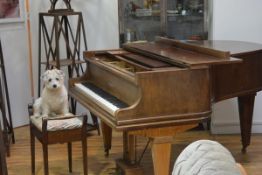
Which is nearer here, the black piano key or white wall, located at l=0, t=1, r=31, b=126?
the black piano key

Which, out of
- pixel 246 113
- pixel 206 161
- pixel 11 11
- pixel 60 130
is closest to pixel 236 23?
pixel 246 113

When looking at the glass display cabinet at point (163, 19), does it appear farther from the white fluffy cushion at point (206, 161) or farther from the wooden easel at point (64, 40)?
the white fluffy cushion at point (206, 161)

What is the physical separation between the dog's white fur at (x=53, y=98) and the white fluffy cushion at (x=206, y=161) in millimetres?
2320

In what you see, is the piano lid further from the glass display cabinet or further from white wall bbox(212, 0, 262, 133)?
the glass display cabinet

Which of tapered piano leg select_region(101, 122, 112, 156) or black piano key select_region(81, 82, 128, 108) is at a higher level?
black piano key select_region(81, 82, 128, 108)

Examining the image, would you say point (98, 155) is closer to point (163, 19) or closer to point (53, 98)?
point (53, 98)

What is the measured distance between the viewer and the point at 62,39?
479 centimetres

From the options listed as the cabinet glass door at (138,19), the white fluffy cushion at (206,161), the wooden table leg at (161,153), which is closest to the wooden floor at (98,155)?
the wooden table leg at (161,153)

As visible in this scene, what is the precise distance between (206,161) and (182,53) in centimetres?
205

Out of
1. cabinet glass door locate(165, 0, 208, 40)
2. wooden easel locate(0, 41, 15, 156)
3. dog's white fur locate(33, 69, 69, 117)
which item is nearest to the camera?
dog's white fur locate(33, 69, 69, 117)

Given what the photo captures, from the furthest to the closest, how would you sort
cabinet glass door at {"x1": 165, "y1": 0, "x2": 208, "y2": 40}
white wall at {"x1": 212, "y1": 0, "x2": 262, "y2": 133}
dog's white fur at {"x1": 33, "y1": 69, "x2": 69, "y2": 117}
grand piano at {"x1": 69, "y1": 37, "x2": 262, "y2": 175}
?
cabinet glass door at {"x1": 165, "y1": 0, "x2": 208, "y2": 40}, white wall at {"x1": 212, "y1": 0, "x2": 262, "y2": 133}, dog's white fur at {"x1": 33, "y1": 69, "x2": 69, "y2": 117}, grand piano at {"x1": 69, "y1": 37, "x2": 262, "y2": 175}

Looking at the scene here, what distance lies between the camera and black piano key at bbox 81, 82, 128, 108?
281cm

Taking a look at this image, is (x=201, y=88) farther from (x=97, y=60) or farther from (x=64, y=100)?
(x=64, y=100)

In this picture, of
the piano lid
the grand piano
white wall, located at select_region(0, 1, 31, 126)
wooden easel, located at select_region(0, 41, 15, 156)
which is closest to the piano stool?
the grand piano
